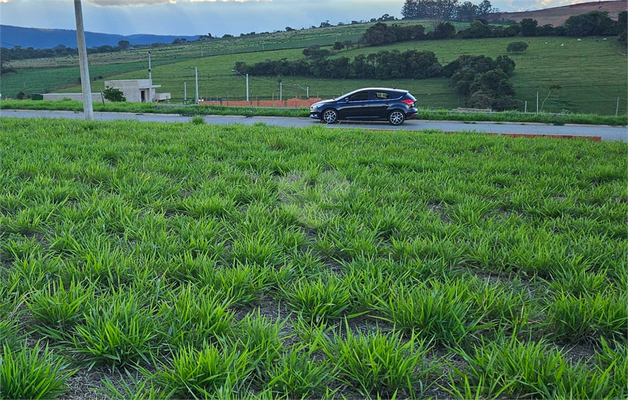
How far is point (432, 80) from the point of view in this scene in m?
58.0

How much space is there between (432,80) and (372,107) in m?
43.9

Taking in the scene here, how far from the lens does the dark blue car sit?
17312 mm

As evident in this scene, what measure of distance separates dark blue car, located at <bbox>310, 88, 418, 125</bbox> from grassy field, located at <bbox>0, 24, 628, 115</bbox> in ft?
97.6

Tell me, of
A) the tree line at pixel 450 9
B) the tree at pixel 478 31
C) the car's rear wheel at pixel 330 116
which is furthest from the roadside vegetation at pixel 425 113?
the tree line at pixel 450 9

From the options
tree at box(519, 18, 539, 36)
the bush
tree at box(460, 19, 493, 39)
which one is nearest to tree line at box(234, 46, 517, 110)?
the bush

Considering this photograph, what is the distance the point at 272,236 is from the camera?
10.5ft

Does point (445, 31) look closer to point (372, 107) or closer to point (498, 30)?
point (498, 30)

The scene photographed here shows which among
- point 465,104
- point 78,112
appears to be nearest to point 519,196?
point 78,112

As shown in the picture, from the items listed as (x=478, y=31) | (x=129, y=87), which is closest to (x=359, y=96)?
(x=129, y=87)

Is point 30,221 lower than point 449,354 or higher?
higher

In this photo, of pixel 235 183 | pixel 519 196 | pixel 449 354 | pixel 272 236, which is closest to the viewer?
pixel 449 354

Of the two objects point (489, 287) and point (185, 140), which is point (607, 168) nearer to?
point (489, 287)

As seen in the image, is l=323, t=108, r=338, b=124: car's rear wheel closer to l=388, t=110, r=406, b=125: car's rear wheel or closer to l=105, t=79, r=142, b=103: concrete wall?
l=388, t=110, r=406, b=125: car's rear wheel

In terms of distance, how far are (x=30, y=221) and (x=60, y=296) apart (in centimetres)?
144
